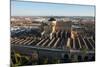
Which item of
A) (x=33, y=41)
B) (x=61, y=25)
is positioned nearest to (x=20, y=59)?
(x=33, y=41)

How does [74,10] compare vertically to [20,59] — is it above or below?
above

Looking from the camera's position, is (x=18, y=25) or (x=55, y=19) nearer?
(x=18, y=25)

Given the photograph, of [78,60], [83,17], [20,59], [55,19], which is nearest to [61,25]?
[55,19]

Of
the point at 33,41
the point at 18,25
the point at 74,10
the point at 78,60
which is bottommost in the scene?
the point at 78,60
